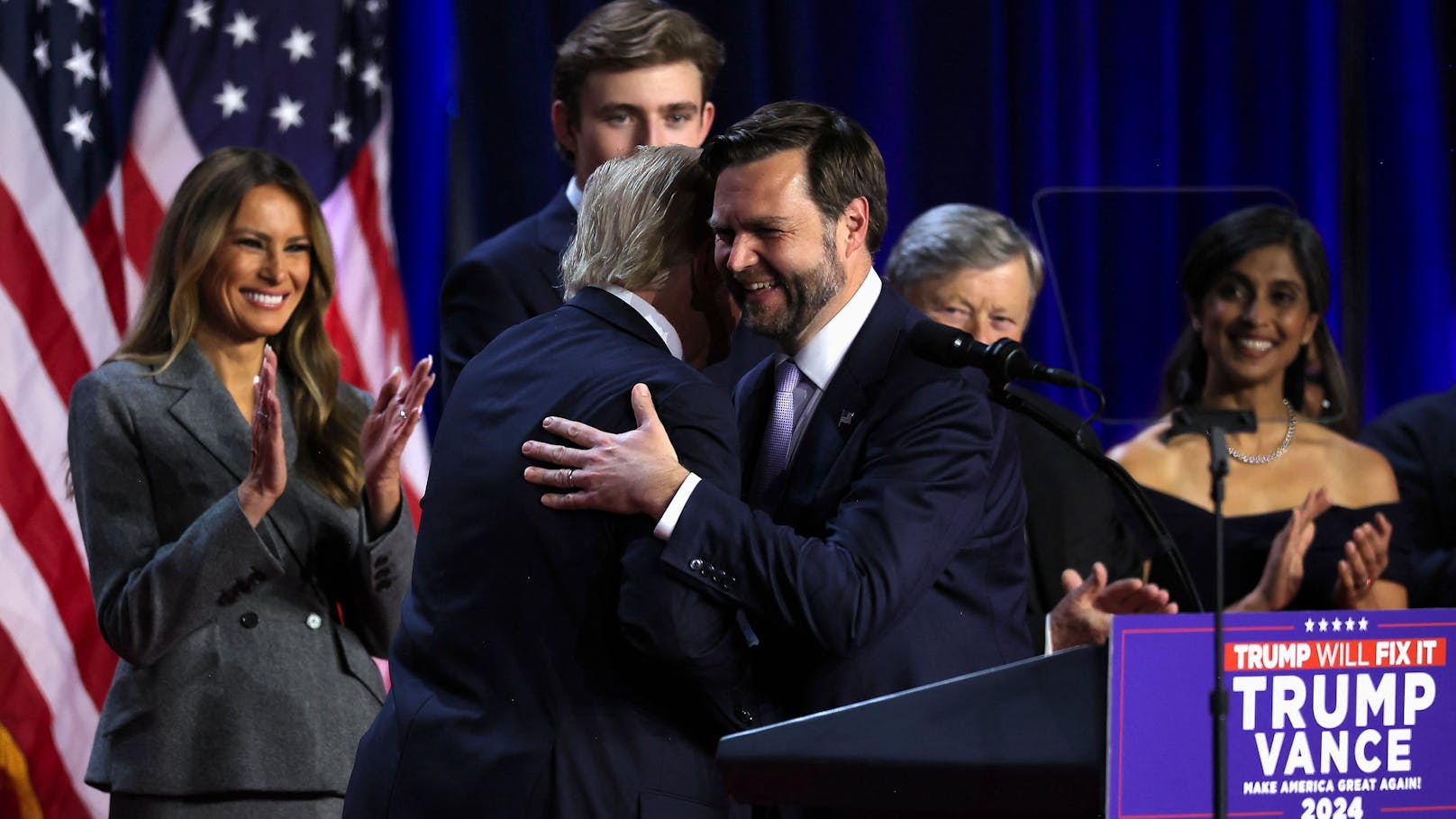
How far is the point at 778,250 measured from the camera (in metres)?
1.98

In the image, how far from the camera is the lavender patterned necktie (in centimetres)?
204

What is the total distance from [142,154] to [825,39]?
1789 millimetres

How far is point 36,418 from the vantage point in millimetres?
3465

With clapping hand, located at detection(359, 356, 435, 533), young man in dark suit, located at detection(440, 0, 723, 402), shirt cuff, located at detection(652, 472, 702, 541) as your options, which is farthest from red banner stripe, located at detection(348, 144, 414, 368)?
shirt cuff, located at detection(652, 472, 702, 541)

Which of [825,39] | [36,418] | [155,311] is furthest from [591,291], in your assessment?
[825,39]

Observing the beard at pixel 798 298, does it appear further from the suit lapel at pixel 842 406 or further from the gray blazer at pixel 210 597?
the gray blazer at pixel 210 597

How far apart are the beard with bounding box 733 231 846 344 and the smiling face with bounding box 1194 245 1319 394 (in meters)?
1.36

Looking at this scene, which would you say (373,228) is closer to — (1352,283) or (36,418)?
(36,418)

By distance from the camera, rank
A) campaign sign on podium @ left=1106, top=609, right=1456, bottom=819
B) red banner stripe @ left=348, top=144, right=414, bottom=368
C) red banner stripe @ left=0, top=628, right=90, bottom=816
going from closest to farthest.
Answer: campaign sign on podium @ left=1106, top=609, right=1456, bottom=819 < red banner stripe @ left=0, top=628, right=90, bottom=816 < red banner stripe @ left=348, top=144, right=414, bottom=368

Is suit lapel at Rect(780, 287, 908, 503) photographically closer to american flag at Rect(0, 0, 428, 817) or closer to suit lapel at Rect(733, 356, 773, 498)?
suit lapel at Rect(733, 356, 773, 498)

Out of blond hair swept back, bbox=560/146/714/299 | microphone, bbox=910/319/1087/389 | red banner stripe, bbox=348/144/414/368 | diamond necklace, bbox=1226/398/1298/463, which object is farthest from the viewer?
red banner stripe, bbox=348/144/414/368

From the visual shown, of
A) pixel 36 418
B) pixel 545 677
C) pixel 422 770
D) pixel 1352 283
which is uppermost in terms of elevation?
pixel 1352 283

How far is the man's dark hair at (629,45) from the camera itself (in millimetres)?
2887

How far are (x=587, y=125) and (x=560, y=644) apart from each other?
144 cm
